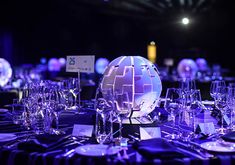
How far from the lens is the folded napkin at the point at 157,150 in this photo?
54.7 inches

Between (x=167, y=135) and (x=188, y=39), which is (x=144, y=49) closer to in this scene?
(x=188, y=39)

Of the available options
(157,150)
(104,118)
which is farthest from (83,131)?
(157,150)

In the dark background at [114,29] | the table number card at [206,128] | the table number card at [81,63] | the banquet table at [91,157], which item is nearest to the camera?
the banquet table at [91,157]

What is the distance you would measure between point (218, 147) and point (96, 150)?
61 cm

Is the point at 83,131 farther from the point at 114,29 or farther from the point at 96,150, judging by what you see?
the point at 114,29

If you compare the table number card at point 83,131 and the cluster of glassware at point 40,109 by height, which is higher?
the cluster of glassware at point 40,109

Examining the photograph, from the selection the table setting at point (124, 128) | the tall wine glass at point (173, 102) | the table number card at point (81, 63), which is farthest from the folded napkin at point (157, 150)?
the table number card at point (81, 63)

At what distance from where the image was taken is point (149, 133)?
→ 5.73 ft

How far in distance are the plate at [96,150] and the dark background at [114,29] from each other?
9.64 m

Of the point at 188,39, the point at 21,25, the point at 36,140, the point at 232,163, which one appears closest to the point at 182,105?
the point at 232,163

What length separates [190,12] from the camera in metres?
12.4

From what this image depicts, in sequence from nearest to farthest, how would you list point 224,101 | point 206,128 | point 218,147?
1. point 218,147
2. point 206,128
3. point 224,101

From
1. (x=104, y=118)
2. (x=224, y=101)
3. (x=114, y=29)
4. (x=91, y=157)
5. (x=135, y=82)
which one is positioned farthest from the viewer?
(x=114, y=29)

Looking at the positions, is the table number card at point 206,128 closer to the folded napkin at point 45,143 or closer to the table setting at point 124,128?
the table setting at point 124,128
